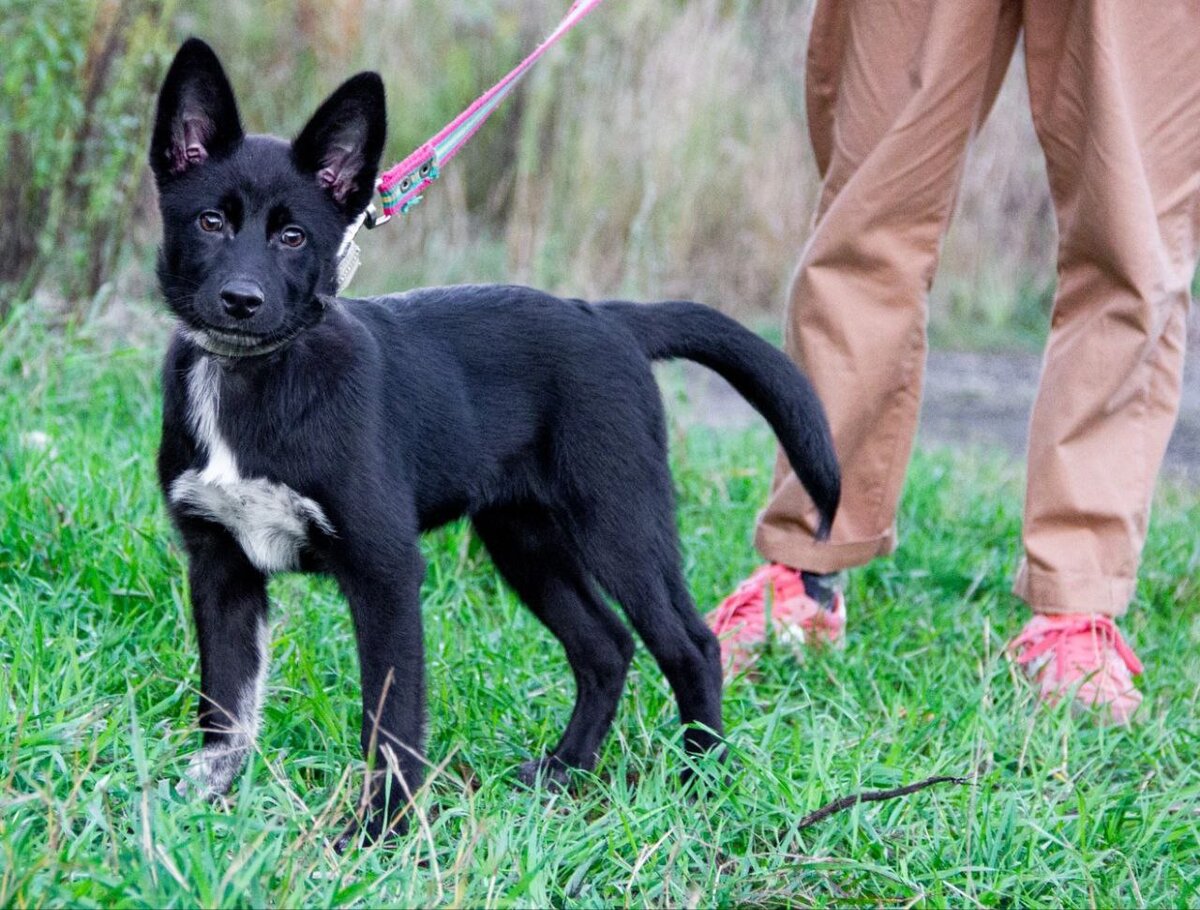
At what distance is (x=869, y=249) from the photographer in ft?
10.4

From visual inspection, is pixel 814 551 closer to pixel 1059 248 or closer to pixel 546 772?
pixel 1059 248

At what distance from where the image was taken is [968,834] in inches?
87.0

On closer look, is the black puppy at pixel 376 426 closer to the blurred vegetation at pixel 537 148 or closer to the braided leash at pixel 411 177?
the braided leash at pixel 411 177

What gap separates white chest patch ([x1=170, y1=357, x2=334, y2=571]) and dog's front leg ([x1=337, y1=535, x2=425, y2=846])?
98 millimetres

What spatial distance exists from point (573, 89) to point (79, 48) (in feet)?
8.78

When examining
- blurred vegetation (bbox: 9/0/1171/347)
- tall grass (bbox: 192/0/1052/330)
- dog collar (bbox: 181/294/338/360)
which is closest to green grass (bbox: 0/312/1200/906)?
dog collar (bbox: 181/294/338/360)

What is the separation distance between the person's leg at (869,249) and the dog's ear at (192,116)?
1423 millimetres

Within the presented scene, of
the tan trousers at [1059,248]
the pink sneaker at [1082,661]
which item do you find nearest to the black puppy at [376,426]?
the tan trousers at [1059,248]

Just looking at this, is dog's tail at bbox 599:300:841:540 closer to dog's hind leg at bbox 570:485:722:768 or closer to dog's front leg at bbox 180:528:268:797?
dog's hind leg at bbox 570:485:722:768

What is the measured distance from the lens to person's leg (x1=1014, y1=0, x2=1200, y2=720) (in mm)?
2979

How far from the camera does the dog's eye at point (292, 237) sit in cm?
230

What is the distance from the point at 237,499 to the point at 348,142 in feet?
2.00

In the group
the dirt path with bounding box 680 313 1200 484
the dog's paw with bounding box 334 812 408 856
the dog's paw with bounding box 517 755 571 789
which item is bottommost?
the dirt path with bounding box 680 313 1200 484

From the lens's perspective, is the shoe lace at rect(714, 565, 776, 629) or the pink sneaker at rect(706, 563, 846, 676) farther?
the shoe lace at rect(714, 565, 776, 629)
